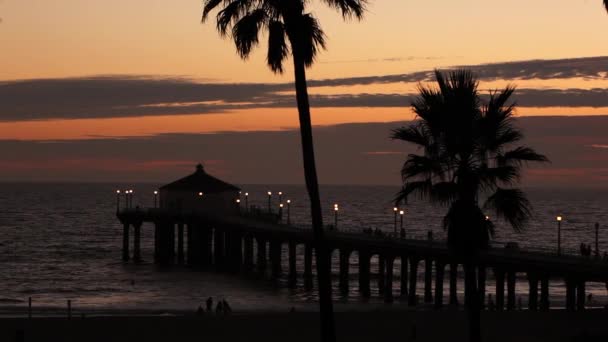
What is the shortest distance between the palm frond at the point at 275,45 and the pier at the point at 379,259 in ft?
25.8

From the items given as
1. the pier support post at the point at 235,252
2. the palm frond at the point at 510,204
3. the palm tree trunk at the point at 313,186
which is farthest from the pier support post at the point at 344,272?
the palm frond at the point at 510,204

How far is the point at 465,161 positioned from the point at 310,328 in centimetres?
1836

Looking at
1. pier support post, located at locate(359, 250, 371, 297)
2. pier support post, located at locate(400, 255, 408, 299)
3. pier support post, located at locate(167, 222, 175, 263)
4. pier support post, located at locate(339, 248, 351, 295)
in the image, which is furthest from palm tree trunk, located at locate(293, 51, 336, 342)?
pier support post, located at locate(167, 222, 175, 263)

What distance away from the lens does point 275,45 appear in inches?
853

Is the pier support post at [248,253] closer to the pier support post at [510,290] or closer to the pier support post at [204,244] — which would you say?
the pier support post at [204,244]

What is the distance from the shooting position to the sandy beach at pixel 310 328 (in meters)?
35.9

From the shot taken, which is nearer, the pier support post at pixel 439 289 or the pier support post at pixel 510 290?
the pier support post at pixel 510 290

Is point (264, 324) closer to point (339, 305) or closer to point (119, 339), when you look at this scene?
point (119, 339)

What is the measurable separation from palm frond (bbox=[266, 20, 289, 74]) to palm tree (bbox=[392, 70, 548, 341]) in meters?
2.84

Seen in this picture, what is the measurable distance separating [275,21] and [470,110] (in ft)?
14.3

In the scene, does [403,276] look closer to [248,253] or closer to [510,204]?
[248,253]

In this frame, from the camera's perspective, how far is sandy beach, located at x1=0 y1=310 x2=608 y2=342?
35.9 m

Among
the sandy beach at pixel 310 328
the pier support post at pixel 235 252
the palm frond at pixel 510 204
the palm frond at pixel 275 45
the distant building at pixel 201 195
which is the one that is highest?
the palm frond at pixel 275 45

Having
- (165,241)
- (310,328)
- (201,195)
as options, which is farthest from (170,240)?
(310,328)
